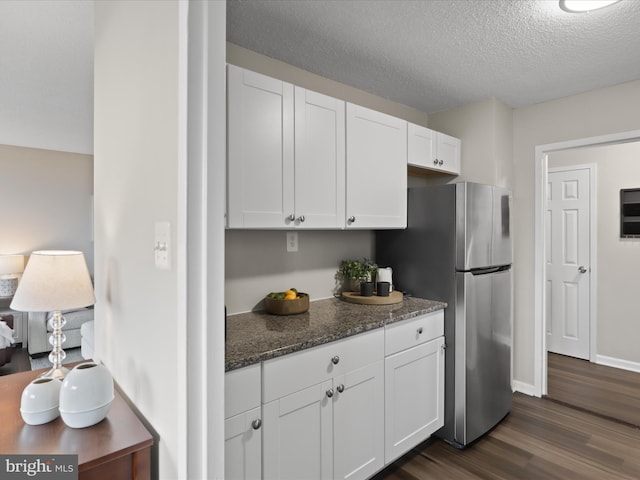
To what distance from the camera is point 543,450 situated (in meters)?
2.29

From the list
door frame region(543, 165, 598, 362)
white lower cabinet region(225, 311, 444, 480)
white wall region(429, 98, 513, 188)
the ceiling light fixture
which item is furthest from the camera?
door frame region(543, 165, 598, 362)

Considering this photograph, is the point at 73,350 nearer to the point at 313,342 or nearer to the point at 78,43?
the point at 78,43

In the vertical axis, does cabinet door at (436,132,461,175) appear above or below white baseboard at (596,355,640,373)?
above

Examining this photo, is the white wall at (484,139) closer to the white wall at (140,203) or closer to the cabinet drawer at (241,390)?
the cabinet drawer at (241,390)

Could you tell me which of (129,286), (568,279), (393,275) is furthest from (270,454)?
(568,279)

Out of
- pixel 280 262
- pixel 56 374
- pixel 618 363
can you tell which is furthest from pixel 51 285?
pixel 618 363

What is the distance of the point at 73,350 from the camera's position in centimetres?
437

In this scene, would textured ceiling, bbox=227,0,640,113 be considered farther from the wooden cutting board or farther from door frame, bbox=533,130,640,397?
the wooden cutting board

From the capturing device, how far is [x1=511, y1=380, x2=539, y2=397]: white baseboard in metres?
3.04

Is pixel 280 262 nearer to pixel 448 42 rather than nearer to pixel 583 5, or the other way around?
pixel 448 42

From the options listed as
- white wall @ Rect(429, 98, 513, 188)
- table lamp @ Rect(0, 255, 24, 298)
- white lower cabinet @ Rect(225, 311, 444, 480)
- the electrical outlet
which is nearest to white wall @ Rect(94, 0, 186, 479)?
white lower cabinet @ Rect(225, 311, 444, 480)

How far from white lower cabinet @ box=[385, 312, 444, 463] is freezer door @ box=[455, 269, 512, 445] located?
0.39 ft

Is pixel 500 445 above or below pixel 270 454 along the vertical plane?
below

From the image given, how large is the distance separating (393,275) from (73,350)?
3891 mm
